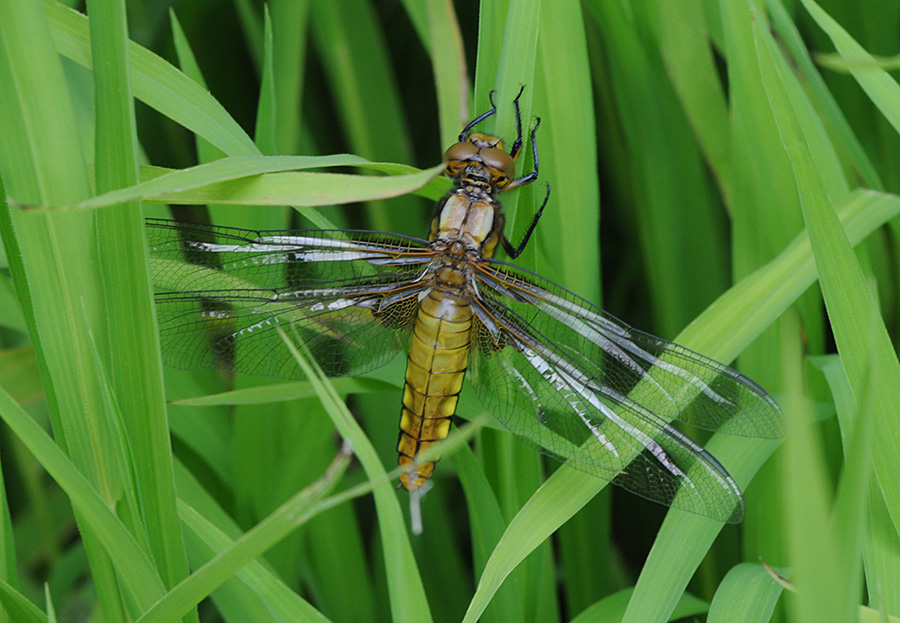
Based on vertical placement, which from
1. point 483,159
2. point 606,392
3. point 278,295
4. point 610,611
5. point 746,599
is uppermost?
point 483,159

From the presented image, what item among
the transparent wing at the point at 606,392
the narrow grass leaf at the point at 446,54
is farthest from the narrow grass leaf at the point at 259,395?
the narrow grass leaf at the point at 446,54

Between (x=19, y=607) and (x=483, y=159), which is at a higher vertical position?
(x=483, y=159)

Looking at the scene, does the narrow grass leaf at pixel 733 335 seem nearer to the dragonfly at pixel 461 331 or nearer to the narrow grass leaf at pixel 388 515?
the dragonfly at pixel 461 331

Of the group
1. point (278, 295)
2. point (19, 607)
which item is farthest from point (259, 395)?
point (19, 607)

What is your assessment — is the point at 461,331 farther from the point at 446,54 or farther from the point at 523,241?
the point at 446,54

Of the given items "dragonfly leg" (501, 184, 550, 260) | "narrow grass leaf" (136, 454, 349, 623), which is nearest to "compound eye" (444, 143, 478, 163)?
"dragonfly leg" (501, 184, 550, 260)

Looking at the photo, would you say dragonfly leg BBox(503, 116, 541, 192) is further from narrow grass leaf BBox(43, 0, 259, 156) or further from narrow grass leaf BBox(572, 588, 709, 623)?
narrow grass leaf BBox(572, 588, 709, 623)

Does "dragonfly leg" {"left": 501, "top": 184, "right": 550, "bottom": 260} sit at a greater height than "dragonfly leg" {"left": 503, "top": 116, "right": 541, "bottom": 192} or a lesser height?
lesser
